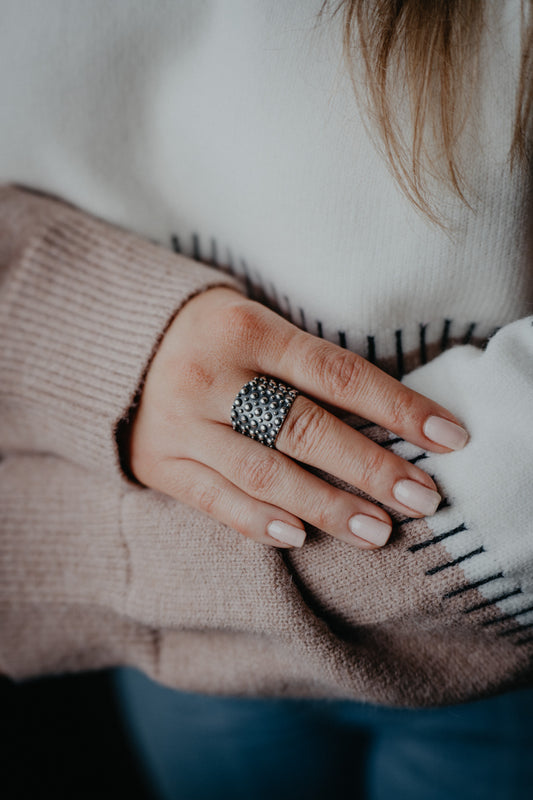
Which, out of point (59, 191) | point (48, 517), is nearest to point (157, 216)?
point (59, 191)

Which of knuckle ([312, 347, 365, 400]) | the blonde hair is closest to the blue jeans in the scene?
knuckle ([312, 347, 365, 400])

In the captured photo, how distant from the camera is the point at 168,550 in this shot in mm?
571

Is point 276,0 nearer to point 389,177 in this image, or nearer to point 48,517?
point 389,177

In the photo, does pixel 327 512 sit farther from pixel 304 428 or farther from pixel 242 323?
pixel 242 323

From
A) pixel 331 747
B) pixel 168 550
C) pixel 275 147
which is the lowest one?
pixel 331 747

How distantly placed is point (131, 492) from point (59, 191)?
1.35 feet

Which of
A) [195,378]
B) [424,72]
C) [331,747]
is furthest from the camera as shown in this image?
[331,747]

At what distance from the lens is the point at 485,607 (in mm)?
496

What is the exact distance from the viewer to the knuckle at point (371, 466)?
491mm

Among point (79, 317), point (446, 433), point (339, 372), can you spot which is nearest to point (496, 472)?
point (446, 433)

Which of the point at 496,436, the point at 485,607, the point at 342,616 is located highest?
the point at 496,436

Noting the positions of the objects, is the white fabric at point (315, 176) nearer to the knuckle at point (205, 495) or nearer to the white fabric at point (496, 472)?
the white fabric at point (496, 472)

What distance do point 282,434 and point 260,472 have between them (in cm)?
4

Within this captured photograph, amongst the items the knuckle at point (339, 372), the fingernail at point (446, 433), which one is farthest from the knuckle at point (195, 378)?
the fingernail at point (446, 433)
